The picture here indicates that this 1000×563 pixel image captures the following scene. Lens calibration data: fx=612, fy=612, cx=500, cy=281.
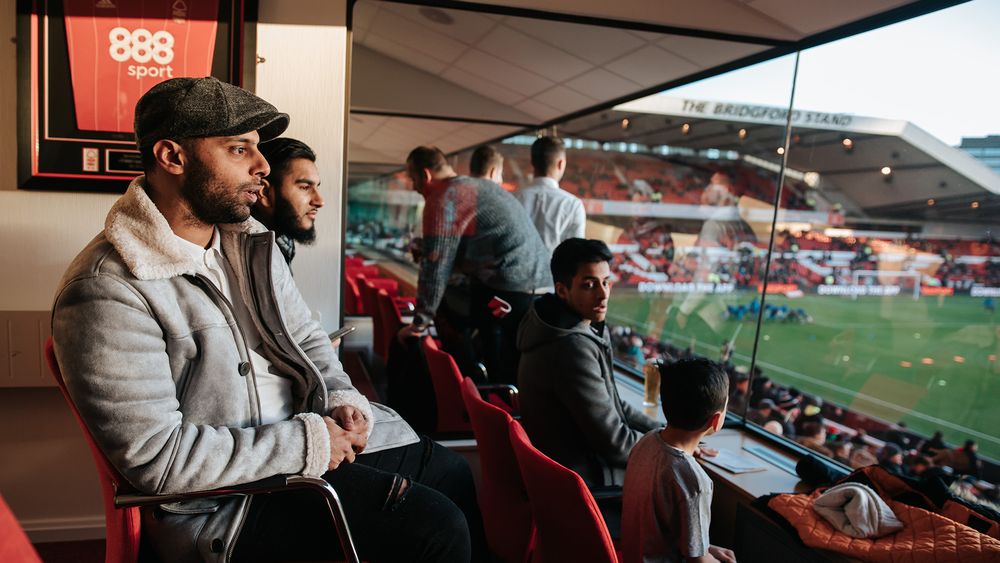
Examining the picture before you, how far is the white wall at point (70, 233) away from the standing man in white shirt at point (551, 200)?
129cm

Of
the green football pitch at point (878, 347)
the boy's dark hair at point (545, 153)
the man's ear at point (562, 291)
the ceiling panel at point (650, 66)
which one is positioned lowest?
the green football pitch at point (878, 347)

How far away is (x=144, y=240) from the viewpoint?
4.12 feet

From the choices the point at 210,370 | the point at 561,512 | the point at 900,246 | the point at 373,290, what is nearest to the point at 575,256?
the point at 561,512

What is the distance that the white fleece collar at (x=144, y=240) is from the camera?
1.22m

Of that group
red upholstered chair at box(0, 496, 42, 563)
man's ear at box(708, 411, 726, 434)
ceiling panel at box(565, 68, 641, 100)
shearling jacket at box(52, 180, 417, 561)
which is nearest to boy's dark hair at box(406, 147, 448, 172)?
ceiling panel at box(565, 68, 641, 100)

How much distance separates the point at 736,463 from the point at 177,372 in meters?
1.94

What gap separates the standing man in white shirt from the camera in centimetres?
351

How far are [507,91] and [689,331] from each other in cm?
1105

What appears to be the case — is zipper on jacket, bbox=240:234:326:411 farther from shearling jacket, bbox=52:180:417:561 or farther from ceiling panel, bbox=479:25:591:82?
ceiling panel, bbox=479:25:591:82

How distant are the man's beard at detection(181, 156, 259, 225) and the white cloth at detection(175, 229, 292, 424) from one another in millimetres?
82

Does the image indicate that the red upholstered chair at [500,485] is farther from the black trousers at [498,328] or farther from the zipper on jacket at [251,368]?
the black trousers at [498,328]

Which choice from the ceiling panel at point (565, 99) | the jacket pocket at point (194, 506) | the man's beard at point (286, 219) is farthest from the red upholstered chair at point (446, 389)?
the ceiling panel at point (565, 99)

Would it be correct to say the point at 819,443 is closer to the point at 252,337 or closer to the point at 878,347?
the point at 252,337

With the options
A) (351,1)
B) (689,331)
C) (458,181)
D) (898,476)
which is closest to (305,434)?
(898,476)
